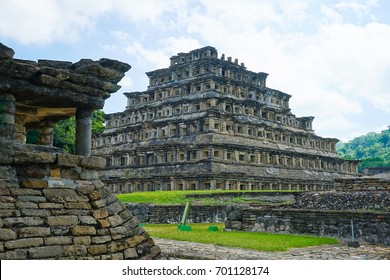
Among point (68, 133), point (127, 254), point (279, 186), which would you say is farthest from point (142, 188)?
point (127, 254)

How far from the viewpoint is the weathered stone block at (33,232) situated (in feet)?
23.6

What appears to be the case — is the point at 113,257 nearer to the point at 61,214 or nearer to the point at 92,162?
the point at 61,214

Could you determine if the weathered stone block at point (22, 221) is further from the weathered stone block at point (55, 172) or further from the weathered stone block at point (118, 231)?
the weathered stone block at point (118, 231)

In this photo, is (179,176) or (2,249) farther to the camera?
(179,176)

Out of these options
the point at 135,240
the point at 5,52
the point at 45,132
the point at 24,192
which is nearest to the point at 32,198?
the point at 24,192

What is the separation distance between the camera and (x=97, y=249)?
795cm

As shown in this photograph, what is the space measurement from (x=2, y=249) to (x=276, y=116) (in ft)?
142

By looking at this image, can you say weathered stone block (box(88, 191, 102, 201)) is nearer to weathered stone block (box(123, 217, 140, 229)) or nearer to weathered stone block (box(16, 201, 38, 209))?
weathered stone block (box(123, 217, 140, 229))

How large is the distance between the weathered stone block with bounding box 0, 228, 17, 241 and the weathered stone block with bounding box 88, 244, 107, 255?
1412 mm

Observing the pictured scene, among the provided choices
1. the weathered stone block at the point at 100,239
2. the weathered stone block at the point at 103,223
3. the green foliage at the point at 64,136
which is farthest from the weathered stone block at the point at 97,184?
the green foliage at the point at 64,136

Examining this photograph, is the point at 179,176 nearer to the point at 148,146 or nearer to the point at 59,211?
the point at 148,146

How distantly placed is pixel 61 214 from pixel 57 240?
0.57m

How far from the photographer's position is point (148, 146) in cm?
4125

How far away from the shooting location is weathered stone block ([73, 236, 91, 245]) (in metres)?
7.80
